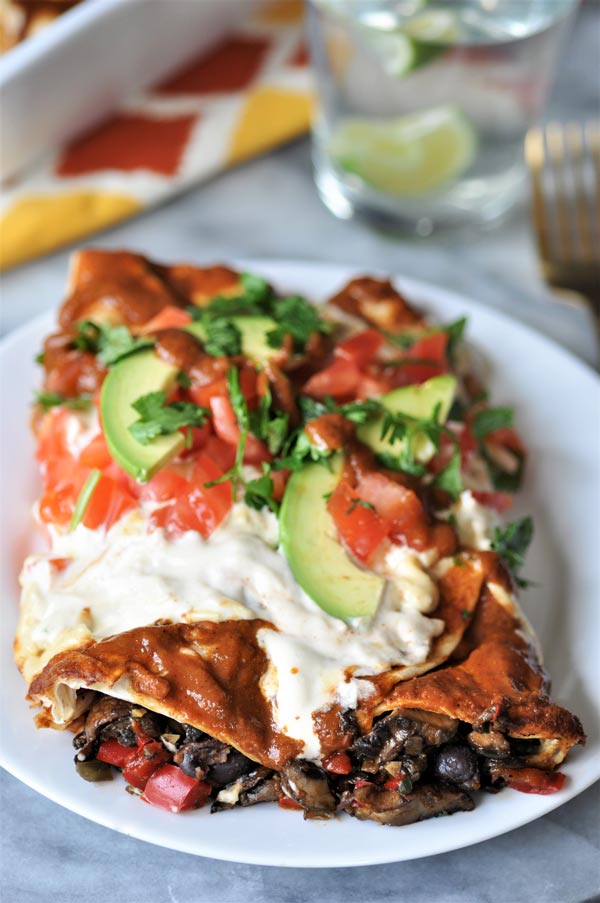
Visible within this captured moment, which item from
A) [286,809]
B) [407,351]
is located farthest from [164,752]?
[407,351]

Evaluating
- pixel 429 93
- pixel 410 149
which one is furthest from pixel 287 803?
pixel 429 93

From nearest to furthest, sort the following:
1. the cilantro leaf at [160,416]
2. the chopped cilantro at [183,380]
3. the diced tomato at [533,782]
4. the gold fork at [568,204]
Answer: the diced tomato at [533,782]
the cilantro leaf at [160,416]
the chopped cilantro at [183,380]
the gold fork at [568,204]

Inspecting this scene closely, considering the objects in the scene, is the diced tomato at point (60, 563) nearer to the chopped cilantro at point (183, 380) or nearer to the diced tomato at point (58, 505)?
the diced tomato at point (58, 505)

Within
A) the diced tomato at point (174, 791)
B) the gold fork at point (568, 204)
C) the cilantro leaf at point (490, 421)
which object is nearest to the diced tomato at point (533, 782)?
the diced tomato at point (174, 791)

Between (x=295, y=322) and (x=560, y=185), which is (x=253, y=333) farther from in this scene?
(x=560, y=185)

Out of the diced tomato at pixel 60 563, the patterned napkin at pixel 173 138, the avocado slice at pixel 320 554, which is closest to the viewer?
the avocado slice at pixel 320 554

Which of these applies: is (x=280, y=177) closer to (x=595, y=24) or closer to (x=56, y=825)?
(x=595, y=24)
